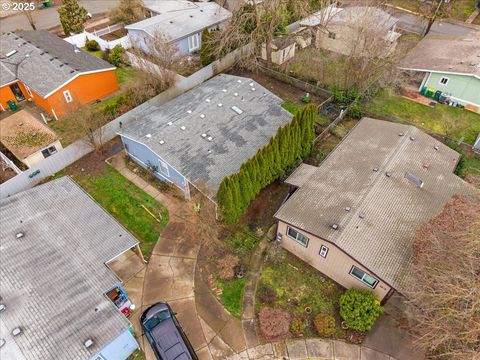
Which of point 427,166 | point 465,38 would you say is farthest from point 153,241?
point 465,38

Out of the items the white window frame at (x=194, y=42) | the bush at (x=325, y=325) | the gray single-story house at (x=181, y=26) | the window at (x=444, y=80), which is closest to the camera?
the bush at (x=325, y=325)

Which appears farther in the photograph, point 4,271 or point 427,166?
point 427,166

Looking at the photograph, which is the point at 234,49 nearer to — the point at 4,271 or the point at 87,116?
the point at 87,116

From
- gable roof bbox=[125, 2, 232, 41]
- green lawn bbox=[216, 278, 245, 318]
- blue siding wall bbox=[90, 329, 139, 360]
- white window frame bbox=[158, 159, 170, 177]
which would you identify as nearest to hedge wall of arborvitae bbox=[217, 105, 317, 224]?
green lawn bbox=[216, 278, 245, 318]

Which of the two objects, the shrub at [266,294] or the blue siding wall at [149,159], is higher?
the blue siding wall at [149,159]

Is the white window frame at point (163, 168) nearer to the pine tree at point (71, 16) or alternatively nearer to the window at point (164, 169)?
the window at point (164, 169)

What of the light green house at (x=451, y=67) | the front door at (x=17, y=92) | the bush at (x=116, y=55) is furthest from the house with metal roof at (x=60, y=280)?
the light green house at (x=451, y=67)

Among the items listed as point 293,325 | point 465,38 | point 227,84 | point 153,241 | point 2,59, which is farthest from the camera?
point 465,38
